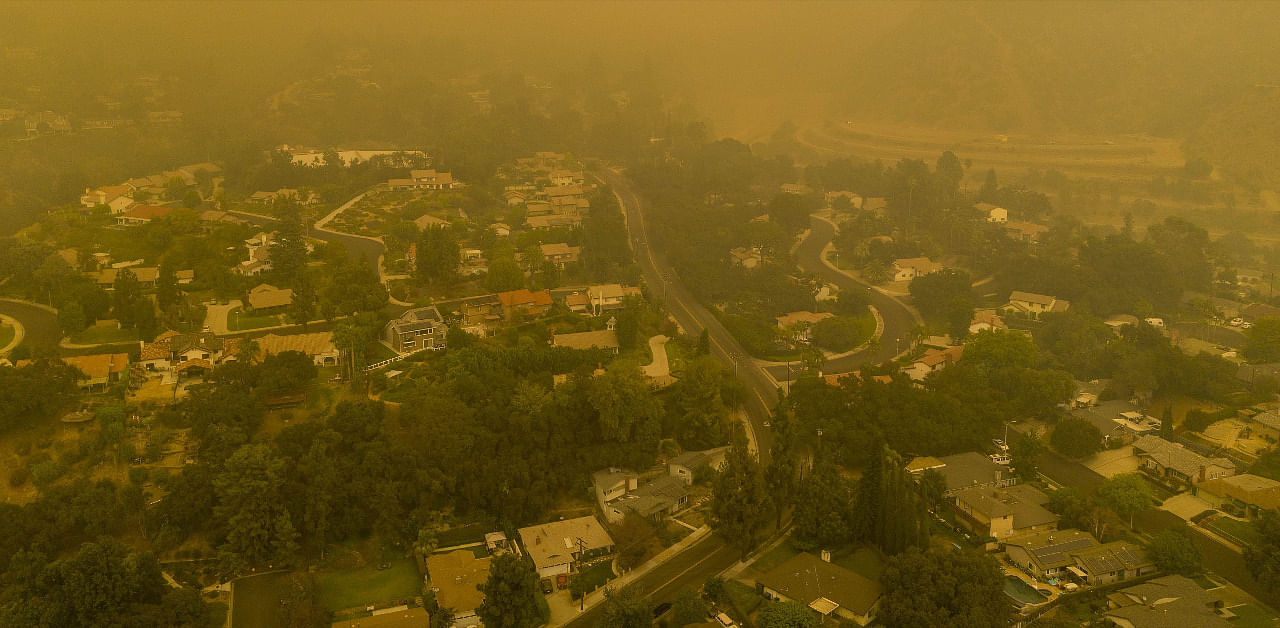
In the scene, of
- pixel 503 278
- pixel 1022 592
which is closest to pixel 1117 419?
pixel 1022 592

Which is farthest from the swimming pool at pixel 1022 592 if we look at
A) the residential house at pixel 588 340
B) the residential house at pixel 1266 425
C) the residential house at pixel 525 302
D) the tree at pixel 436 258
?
the tree at pixel 436 258

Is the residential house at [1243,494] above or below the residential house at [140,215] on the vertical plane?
below

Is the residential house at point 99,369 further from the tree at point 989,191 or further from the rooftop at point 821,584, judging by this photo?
the tree at point 989,191

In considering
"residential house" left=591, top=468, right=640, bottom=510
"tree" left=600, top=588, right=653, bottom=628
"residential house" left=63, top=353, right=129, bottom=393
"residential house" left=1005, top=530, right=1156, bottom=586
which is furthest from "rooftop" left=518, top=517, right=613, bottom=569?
"residential house" left=63, top=353, right=129, bottom=393

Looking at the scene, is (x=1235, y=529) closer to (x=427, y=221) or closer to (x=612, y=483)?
(x=612, y=483)

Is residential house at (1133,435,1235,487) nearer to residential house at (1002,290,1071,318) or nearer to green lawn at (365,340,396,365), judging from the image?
residential house at (1002,290,1071,318)

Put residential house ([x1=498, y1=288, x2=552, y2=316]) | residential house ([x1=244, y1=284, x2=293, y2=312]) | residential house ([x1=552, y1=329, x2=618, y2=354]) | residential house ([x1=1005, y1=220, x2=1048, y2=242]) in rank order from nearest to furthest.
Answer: residential house ([x1=552, y1=329, x2=618, y2=354]) → residential house ([x1=244, y1=284, x2=293, y2=312]) → residential house ([x1=498, y1=288, x2=552, y2=316]) → residential house ([x1=1005, y1=220, x2=1048, y2=242])

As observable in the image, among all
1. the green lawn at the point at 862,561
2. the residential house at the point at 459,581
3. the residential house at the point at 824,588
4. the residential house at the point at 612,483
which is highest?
the residential house at the point at 459,581
